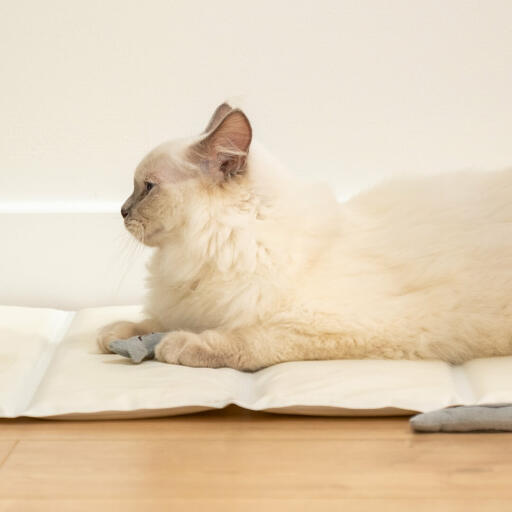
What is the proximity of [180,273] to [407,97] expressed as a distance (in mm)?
1086

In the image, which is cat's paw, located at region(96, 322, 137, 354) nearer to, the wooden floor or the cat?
the cat

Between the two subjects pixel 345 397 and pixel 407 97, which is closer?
pixel 345 397

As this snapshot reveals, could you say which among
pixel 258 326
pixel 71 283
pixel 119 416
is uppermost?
pixel 71 283

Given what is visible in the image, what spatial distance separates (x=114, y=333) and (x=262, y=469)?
71cm

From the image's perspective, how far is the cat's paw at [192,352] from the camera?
173 cm

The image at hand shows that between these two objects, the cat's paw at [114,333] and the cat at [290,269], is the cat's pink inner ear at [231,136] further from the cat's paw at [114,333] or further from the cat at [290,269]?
the cat's paw at [114,333]

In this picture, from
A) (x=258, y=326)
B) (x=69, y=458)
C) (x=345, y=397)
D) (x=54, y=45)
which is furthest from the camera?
(x=54, y=45)

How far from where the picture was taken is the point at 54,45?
2.56 meters

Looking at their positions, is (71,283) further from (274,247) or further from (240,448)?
(240,448)

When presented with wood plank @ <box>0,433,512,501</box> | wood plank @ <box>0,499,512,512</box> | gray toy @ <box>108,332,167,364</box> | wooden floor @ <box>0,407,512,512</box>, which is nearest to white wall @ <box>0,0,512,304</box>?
gray toy @ <box>108,332,167,364</box>

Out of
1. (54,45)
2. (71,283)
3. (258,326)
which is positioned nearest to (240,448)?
(258,326)

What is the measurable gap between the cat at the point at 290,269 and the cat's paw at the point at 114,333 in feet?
0.04

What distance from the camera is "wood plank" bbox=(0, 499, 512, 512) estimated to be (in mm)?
1162

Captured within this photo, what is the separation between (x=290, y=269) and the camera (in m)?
1.80
